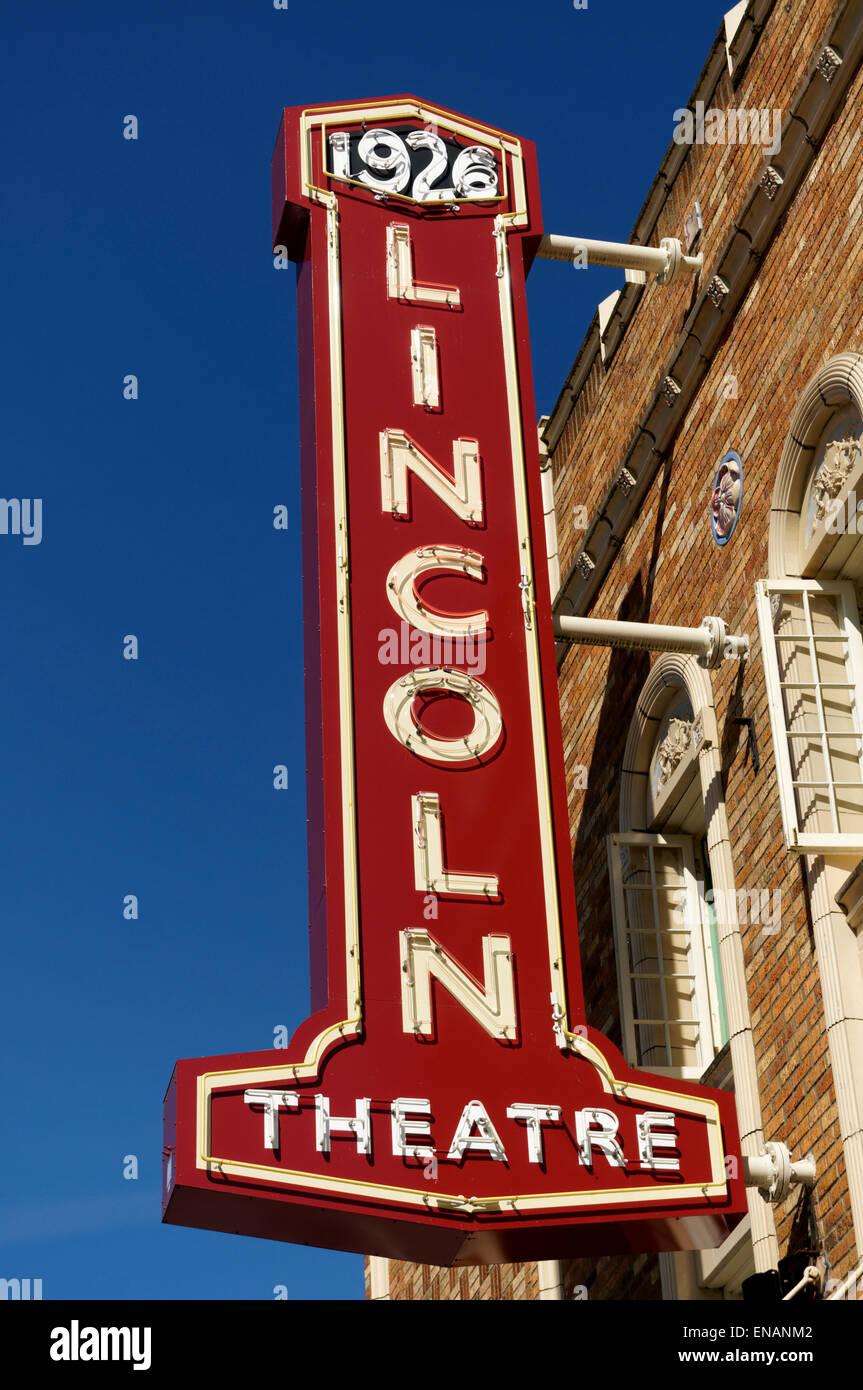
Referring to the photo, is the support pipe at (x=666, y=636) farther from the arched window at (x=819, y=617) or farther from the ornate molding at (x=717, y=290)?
the ornate molding at (x=717, y=290)

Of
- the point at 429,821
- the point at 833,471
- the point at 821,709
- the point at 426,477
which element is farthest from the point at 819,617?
the point at 429,821

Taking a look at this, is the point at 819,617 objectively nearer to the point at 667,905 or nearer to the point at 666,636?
the point at 666,636

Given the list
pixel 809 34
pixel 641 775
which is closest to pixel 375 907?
pixel 641 775

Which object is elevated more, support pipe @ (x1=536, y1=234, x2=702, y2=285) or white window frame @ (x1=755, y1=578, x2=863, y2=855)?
support pipe @ (x1=536, y1=234, x2=702, y2=285)

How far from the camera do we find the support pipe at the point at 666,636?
12508mm

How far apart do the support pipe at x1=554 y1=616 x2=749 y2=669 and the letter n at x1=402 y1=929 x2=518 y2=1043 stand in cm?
279

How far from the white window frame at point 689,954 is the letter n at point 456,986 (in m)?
2.74

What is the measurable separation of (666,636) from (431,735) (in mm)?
2065

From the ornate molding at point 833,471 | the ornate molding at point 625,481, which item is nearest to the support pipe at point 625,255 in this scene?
the ornate molding at point 625,481

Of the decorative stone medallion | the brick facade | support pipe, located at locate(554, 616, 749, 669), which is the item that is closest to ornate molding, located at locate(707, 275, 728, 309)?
the brick facade

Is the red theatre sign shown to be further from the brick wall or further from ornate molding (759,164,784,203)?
ornate molding (759,164,784,203)

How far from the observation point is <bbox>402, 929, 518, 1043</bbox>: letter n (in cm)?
1030

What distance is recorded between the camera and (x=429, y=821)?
11.0m
